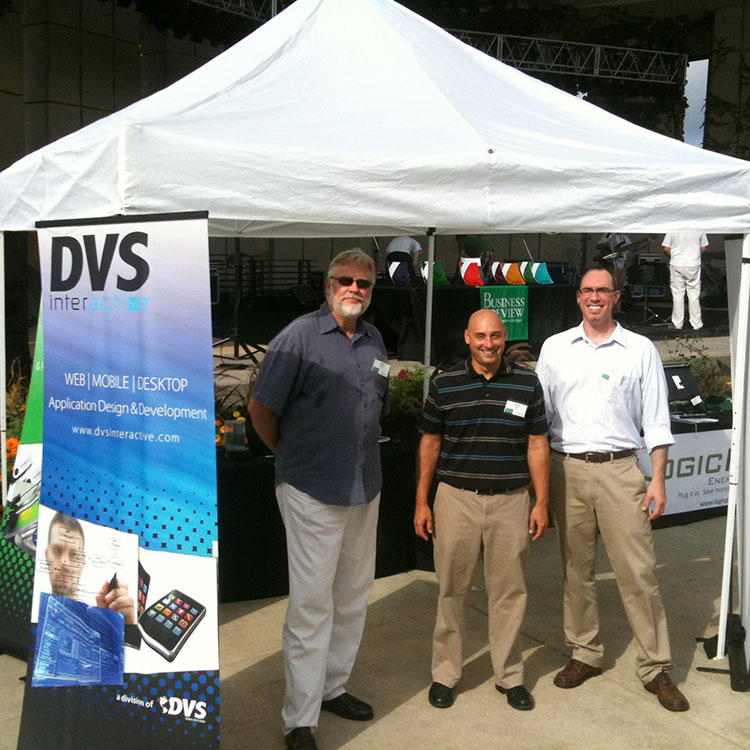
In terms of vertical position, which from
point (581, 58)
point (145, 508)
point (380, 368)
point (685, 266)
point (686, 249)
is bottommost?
point (145, 508)

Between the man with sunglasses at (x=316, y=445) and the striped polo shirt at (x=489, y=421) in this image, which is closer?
the man with sunglasses at (x=316, y=445)

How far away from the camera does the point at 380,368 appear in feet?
13.0

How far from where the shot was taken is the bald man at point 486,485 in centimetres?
Answer: 415

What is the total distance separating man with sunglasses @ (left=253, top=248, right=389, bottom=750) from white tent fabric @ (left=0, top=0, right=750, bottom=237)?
15.5 inches

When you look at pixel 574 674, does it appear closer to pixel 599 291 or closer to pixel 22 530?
pixel 599 291

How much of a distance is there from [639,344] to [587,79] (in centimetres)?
2060

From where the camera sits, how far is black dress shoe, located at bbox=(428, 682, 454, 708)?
4.31m

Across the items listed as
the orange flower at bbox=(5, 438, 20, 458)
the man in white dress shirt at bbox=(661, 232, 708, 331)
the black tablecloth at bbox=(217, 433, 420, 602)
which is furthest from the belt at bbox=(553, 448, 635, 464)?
the man in white dress shirt at bbox=(661, 232, 708, 331)

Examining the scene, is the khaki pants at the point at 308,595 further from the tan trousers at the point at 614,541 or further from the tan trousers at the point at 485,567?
the tan trousers at the point at 614,541

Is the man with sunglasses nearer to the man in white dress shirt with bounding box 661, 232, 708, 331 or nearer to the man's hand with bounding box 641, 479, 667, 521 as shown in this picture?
the man's hand with bounding box 641, 479, 667, 521

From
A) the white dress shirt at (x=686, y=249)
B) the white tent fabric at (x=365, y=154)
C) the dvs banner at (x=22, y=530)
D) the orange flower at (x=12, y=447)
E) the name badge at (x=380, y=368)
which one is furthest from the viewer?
the white dress shirt at (x=686, y=249)

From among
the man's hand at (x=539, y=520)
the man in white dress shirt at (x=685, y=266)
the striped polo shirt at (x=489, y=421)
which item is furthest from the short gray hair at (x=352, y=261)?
the man in white dress shirt at (x=685, y=266)

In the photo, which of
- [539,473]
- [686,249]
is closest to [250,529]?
[539,473]

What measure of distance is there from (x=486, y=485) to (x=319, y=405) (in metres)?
0.87
